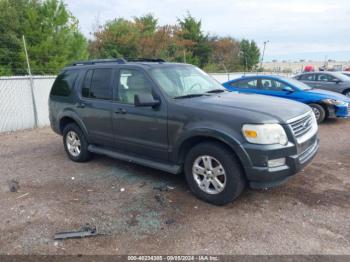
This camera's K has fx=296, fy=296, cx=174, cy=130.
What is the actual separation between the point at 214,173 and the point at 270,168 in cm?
71

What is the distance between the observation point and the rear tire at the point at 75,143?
18.2ft

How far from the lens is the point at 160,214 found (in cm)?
367

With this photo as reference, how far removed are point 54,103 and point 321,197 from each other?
16.7 feet

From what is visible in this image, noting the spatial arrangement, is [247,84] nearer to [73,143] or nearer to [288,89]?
[288,89]

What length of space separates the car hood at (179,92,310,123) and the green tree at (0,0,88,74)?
13518 mm

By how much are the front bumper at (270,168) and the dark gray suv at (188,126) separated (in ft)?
0.04

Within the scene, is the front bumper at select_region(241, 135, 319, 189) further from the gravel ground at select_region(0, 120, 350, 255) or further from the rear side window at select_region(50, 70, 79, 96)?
the rear side window at select_region(50, 70, 79, 96)

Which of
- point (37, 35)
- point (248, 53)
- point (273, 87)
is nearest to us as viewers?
point (273, 87)

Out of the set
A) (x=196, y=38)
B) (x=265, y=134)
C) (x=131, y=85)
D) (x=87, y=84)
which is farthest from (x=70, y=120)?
(x=196, y=38)

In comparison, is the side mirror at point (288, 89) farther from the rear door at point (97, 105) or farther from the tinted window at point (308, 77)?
the rear door at point (97, 105)

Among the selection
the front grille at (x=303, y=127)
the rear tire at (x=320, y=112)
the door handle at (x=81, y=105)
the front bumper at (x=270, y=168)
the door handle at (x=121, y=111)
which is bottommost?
the rear tire at (x=320, y=112)

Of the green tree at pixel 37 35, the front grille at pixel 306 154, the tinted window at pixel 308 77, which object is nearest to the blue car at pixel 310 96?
the tinted window at pixel 308 77

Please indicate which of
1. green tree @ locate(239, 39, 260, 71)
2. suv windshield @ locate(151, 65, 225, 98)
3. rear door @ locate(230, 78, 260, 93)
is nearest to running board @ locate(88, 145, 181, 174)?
suv windshield @ locate(151, 65, 225, 98)

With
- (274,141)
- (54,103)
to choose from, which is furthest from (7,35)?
(274,141)
